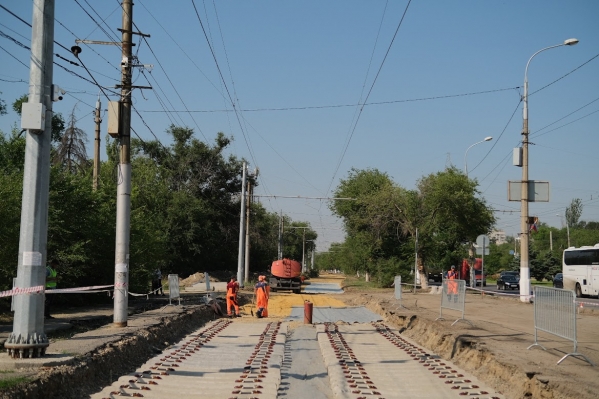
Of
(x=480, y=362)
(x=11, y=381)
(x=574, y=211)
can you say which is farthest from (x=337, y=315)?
(x=574, y=211)

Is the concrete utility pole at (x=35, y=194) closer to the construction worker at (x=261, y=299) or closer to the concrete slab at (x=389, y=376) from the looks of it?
the concrete slab at (x=389, y=376)

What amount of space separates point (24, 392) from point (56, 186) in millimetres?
16274

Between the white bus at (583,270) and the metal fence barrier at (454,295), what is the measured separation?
21150mm

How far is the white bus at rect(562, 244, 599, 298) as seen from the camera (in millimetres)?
39469

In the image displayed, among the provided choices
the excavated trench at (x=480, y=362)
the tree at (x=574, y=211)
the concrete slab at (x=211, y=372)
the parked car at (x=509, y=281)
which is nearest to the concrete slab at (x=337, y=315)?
the excavated trench at (x=480, y=362)

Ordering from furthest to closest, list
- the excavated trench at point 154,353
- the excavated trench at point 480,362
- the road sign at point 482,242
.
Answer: the road sign at point 482,242 → the excavated trench at point 480,362 → the excavated trench at point 154,353

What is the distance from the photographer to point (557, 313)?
494 inches

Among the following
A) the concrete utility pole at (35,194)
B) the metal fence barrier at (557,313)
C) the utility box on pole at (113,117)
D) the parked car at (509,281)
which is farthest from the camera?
the parked car at (509,281)

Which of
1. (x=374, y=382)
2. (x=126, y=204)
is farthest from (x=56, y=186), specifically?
(x=374, y=382)

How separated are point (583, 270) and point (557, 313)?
3045cm

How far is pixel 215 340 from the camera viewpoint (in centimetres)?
1819

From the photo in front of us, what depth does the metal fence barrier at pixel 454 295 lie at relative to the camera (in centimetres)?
1953

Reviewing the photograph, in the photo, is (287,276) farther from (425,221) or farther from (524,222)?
(524,222)

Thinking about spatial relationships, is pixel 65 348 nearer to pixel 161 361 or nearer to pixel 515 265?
pixel 161 361
